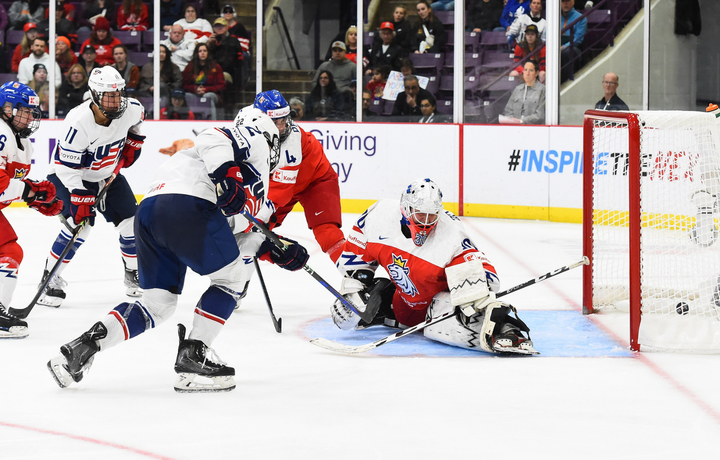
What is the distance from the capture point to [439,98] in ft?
26.5

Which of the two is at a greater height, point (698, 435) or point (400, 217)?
point (400, 217)

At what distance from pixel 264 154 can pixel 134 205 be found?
1665mm

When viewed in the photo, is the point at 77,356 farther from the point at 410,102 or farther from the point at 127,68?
the point at 127,68

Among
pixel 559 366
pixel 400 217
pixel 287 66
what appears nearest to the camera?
pixel 559 366

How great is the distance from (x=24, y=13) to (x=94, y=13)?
0.68 m

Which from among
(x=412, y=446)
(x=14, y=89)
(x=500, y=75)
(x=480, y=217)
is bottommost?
(x=412, y=446)

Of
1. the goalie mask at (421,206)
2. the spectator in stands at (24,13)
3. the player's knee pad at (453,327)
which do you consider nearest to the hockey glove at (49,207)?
the goalie mask at (421,206)

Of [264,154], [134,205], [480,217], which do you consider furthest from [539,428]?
[480,217]

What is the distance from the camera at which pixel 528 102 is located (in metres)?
7.65

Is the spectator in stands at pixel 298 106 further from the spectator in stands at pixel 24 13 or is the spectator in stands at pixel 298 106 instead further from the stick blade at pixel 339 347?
the stick blade at pixel 339 347

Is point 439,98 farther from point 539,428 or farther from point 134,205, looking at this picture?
point 539,428

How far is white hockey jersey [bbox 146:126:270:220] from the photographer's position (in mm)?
2740

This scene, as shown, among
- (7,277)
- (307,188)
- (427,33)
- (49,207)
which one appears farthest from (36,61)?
(7,277)

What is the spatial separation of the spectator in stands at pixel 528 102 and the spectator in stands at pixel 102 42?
3.91 meters
